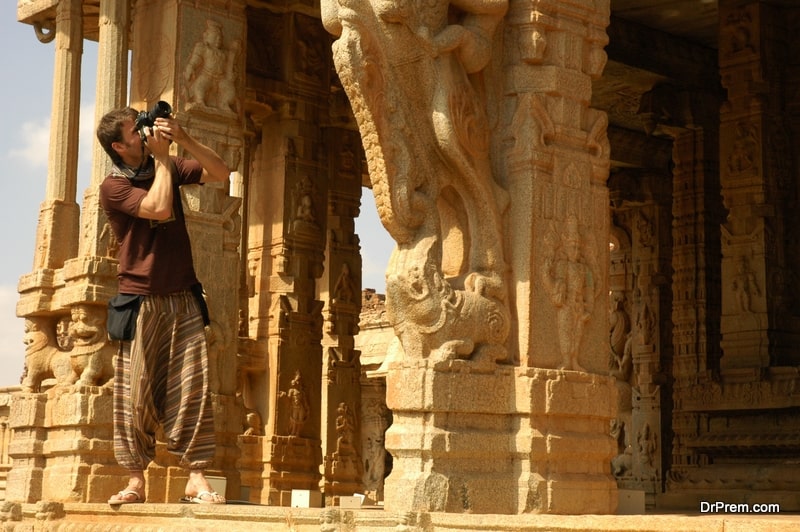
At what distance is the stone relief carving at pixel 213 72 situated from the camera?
11289 mm

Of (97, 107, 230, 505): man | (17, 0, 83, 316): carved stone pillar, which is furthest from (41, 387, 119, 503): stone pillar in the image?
(97, 107, 230, 505): man

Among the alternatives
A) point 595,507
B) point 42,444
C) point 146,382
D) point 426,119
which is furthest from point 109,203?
point 42,444

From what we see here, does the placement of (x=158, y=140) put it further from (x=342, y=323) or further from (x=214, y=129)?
(x=342, y=323)

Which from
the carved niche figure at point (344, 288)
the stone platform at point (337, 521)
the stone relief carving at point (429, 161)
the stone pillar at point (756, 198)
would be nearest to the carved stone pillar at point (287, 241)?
the carved niche figure at point (344, 288)

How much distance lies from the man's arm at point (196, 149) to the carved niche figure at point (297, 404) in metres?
8.95

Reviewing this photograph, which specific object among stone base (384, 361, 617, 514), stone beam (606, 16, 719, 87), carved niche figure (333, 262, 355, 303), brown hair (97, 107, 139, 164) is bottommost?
stone base (384, 361, 617, 514)

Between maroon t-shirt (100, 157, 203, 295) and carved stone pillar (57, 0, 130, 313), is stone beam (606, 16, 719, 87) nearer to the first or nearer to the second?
A: carved stone pillar (57, 0, 130, 313)

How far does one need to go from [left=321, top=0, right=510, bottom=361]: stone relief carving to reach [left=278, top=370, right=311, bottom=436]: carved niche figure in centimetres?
942

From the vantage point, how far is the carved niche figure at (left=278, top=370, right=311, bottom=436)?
16.1m

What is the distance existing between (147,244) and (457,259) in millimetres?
1717

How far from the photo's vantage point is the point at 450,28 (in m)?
6.97

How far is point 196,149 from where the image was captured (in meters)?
7.06

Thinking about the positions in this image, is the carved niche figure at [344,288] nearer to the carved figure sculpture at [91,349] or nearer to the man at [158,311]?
the carved figure sculpture at [91,349]

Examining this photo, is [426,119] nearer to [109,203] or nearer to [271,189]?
[109,203]
